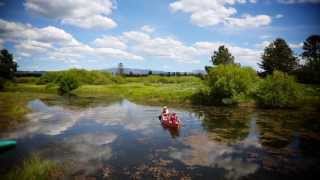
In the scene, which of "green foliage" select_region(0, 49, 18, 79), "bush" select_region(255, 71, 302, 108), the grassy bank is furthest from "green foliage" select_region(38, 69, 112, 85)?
"bush" select_region(255, 71, 302, 108)

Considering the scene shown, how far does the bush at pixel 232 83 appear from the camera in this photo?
156 ft

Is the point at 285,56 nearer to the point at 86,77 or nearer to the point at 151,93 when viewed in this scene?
the point at 151,93

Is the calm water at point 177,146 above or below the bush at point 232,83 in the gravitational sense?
below

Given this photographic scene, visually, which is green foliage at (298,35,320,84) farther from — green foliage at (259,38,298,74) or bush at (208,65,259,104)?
bush at (208,65,259,104)

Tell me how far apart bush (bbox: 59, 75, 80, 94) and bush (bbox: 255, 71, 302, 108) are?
171 feet

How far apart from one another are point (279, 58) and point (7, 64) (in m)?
75.2

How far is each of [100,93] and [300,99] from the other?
169 ft

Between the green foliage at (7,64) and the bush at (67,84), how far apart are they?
1696cm

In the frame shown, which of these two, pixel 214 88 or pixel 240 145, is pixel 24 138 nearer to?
pixel 240 145

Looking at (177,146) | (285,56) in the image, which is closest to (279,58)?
(285,56)

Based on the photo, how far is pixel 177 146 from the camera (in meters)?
24.3

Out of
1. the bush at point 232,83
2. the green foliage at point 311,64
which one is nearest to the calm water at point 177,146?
the bush at point 232,83

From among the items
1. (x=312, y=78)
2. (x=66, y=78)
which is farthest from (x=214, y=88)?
(x=66, y=78)

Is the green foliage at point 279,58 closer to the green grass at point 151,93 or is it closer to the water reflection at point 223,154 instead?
the green grass at point 151,93
